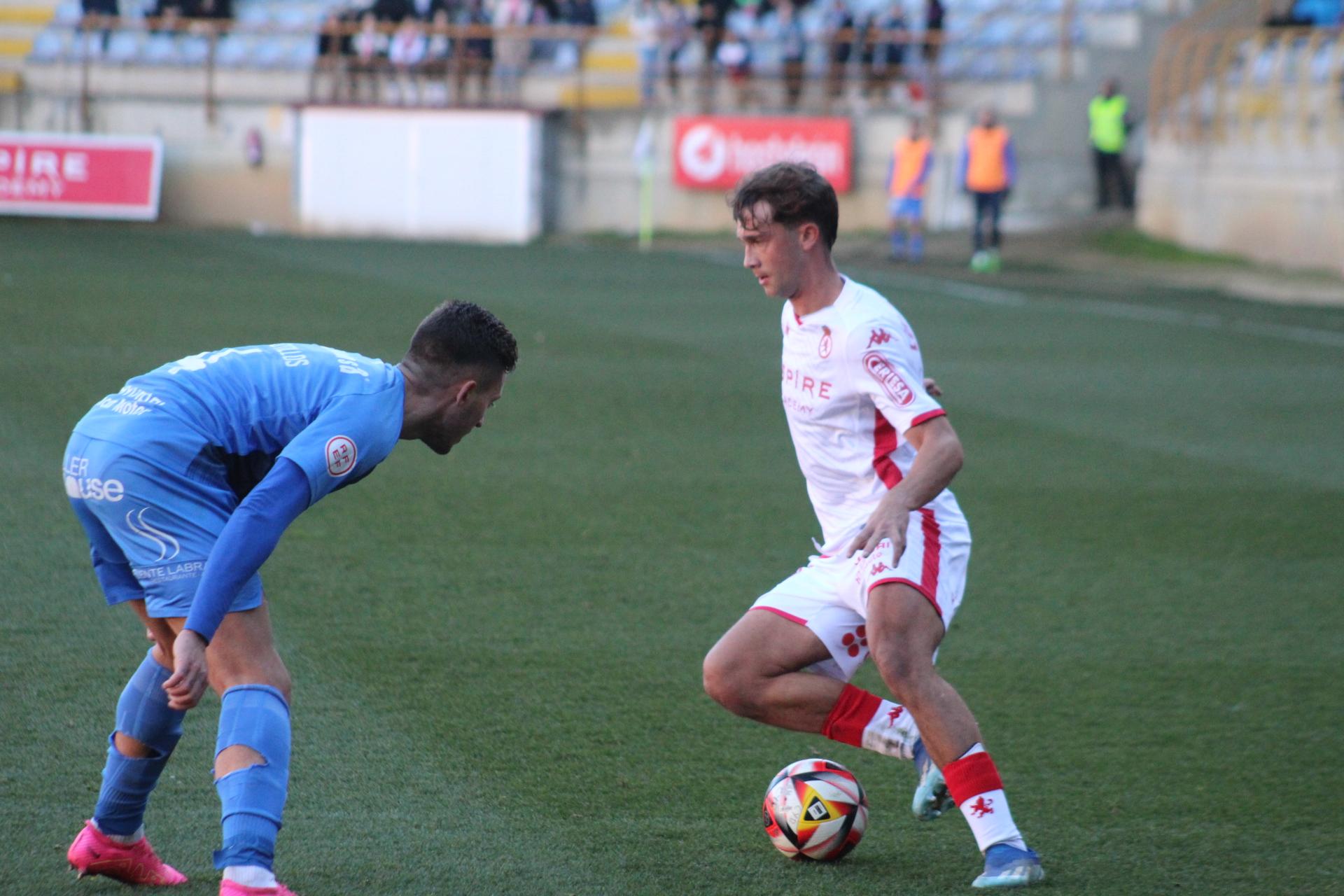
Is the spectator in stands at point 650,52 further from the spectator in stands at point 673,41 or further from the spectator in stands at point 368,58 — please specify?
the spectator in stands at point 368,58

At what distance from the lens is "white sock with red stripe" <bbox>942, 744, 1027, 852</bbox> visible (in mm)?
A: 3877

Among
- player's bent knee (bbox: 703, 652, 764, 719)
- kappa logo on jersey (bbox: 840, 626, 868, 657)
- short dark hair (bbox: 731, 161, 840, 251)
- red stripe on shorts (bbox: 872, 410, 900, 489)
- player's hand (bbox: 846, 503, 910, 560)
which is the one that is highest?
short dark hair (bbox: 731, 161, 840, 251)

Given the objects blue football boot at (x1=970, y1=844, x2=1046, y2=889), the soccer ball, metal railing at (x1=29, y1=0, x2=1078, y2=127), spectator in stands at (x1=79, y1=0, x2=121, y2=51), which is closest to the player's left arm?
the soccer ball

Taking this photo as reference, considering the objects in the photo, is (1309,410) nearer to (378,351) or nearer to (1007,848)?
(378,351)

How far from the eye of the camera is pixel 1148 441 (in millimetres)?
10023

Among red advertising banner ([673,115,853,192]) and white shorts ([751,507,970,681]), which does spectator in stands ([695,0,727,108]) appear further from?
white shorts ([751,507,970,681])

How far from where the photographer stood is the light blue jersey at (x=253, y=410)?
3.36 metres

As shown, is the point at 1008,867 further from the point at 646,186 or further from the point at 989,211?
the point at 646,186

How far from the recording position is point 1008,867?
3.88 meters

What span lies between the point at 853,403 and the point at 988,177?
18.5m

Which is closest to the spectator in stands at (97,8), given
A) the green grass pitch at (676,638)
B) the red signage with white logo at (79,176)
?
the red signage with white logo at (79,176)

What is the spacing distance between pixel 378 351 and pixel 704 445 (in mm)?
3668

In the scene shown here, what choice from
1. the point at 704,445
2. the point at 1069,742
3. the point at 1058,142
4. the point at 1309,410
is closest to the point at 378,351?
the point at 704,445

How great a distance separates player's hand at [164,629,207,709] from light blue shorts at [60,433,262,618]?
174 millimetres
